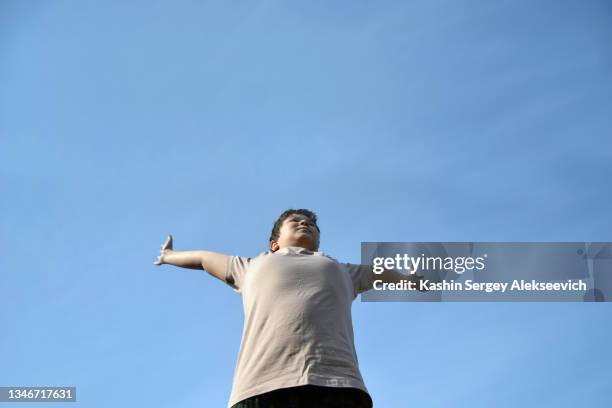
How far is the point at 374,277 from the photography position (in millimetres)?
4230

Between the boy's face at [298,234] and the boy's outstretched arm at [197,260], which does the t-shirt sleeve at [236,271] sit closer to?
the boy's outstretched arm at [197,260]

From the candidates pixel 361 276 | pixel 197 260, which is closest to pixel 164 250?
pixel 197 260

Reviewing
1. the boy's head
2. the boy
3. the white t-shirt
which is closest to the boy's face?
the boy's head

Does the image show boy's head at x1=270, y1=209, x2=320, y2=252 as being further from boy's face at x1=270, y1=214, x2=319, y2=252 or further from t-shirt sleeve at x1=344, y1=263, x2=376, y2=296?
t-shirt sleeve at x1=344, y1=263, x2=376, y2=296

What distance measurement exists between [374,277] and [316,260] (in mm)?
434

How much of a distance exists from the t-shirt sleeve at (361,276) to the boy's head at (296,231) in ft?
1.06

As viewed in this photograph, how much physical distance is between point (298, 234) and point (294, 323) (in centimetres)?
97

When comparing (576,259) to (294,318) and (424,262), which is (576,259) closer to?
(424,262)

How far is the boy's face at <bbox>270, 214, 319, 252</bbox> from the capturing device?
439cm

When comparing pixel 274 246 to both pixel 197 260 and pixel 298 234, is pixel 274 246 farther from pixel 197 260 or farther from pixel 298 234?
pixel 197 260

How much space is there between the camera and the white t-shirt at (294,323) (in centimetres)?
337

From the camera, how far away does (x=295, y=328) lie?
3.52 meters

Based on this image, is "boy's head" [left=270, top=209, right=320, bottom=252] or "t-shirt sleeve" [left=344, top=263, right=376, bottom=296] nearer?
"t-shirt sleeve" [left=344, top=263, right=376, bottom=296]

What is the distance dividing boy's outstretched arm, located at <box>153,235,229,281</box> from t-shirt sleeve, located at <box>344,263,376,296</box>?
759 millimetres
